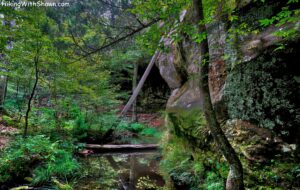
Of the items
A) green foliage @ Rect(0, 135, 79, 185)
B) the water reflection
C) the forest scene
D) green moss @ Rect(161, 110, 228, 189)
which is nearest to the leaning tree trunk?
the forest scene

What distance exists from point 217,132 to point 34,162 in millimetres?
4733

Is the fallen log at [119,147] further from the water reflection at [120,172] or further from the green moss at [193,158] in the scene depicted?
the green moss at [193,158]

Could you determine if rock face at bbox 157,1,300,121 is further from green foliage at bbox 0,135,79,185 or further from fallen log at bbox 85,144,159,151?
green foliage at bbox 0,135,79,185

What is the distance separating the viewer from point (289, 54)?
3391mm

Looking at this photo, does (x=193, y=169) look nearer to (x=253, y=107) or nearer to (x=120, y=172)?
(x=253, y=107)

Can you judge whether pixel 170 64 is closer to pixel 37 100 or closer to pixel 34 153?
pixel 34 153

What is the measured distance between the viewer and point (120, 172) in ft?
20.4

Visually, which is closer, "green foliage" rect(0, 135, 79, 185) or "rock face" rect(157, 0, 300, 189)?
"rock face" rect(157, 0, 300, 189)

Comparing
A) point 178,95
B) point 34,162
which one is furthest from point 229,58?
point 34,162

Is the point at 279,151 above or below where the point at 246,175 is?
above

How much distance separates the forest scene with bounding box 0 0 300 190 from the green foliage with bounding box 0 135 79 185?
1.0 inches

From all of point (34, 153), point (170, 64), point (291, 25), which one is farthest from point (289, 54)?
point (34, 153)

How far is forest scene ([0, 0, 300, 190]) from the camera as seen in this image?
3232 mm

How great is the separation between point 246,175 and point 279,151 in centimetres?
64
